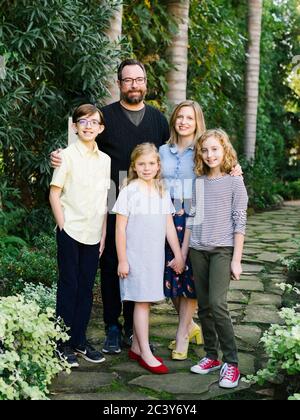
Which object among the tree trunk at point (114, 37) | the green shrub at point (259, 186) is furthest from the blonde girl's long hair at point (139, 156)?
the green shrub at point (259, 186)

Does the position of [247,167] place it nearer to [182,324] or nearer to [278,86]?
[278,86]

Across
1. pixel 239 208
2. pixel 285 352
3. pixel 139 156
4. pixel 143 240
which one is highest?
pixel 139 156

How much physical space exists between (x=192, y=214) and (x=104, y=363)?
1078 mm

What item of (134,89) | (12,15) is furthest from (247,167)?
(134,89)

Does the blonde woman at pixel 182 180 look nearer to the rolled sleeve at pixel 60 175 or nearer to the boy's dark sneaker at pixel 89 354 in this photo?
the boy's dark sneaker at pixel 89 354

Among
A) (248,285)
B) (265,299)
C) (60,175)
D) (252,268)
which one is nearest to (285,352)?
(60,175)

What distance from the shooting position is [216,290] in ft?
10.9

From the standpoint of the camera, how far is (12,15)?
606 centimetres

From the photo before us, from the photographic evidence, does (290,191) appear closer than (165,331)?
No

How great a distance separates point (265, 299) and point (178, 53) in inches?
174

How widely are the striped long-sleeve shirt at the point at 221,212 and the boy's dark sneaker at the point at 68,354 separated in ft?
3.25

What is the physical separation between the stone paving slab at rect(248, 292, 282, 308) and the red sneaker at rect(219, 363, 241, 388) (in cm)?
178

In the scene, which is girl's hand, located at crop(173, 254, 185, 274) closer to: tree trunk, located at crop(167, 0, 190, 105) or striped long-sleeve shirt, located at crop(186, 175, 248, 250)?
striped long-sleeve shirt, located at crop(186, 175, 248, 250)

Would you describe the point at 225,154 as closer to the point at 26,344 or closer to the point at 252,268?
the point at 26,344
